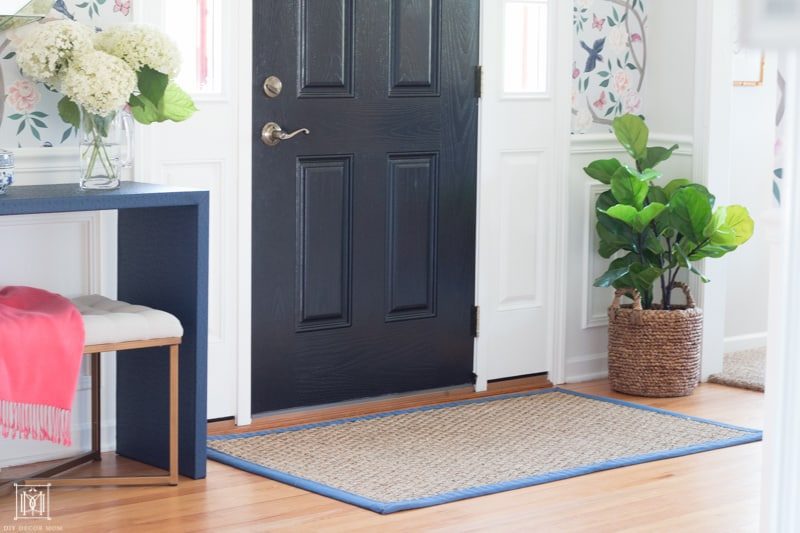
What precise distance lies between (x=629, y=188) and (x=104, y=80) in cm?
A: 196

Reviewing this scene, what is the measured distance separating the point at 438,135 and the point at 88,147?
1354 mm

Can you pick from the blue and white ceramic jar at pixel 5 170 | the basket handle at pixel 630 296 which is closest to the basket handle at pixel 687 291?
the basket handle at pixel 630 296

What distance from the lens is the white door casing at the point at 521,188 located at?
13.7ft

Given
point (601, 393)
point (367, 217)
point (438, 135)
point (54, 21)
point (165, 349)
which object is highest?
point (54, 21)

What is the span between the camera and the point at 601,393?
430 cm

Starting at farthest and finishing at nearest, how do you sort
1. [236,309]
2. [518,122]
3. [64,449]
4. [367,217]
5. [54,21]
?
1. [518,122]
2. [367,217]
3. [236,309]
4. [64,449]
5. [54,21]

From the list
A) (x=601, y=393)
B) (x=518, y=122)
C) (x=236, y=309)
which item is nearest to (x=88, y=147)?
(x=236, y=309)

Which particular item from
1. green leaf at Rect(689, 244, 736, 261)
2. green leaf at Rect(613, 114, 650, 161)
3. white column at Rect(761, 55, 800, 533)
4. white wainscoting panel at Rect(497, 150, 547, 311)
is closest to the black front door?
white wainscoting panel at Rect(497, 150, 547, 311)

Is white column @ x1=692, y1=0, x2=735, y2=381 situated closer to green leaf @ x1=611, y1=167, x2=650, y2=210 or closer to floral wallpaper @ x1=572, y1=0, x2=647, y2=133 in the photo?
floral wallpaper @ x1=572, y1=0, x2=647, y2=133

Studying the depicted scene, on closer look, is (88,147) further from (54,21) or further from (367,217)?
(367,217)

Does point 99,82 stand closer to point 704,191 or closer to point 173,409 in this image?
point 173,409

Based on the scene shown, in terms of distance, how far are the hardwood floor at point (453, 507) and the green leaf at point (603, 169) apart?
123 centimetres

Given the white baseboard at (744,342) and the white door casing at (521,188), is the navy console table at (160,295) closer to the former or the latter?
the white door casing at (521,188)

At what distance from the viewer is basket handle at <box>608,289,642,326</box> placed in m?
4.18
